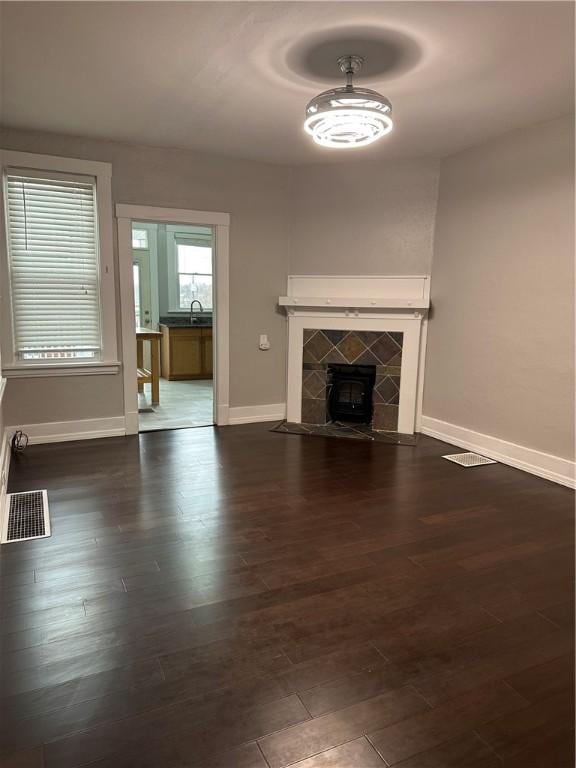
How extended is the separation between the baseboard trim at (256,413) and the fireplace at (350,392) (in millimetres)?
554

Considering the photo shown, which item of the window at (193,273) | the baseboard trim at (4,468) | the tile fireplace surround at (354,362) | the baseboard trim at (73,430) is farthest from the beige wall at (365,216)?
the window at (193,273)

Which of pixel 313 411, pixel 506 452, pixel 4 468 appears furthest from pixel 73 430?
pixel 506 452

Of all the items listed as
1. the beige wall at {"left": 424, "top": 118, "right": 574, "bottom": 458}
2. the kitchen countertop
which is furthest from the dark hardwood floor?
the kitchen countertop

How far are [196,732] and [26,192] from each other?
4091 mm

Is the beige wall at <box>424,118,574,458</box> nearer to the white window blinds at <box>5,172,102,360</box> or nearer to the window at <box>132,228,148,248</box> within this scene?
the white window blinds at <box>5,172,102,360</box>

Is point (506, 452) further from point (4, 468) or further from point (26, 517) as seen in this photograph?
point (4, 468)

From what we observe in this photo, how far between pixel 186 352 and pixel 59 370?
143 inches

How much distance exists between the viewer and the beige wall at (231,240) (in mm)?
4238

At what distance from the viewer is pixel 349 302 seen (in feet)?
15.8

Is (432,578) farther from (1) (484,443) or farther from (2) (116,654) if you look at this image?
(1) (484,443)

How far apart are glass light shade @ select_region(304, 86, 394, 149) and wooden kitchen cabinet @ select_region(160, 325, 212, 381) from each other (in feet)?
16.9

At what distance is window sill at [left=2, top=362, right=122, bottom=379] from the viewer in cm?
415

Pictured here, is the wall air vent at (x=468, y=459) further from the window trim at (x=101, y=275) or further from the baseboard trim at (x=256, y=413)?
the window trim at (x=101, y=275)

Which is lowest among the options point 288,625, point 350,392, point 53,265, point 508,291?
point 288,625
